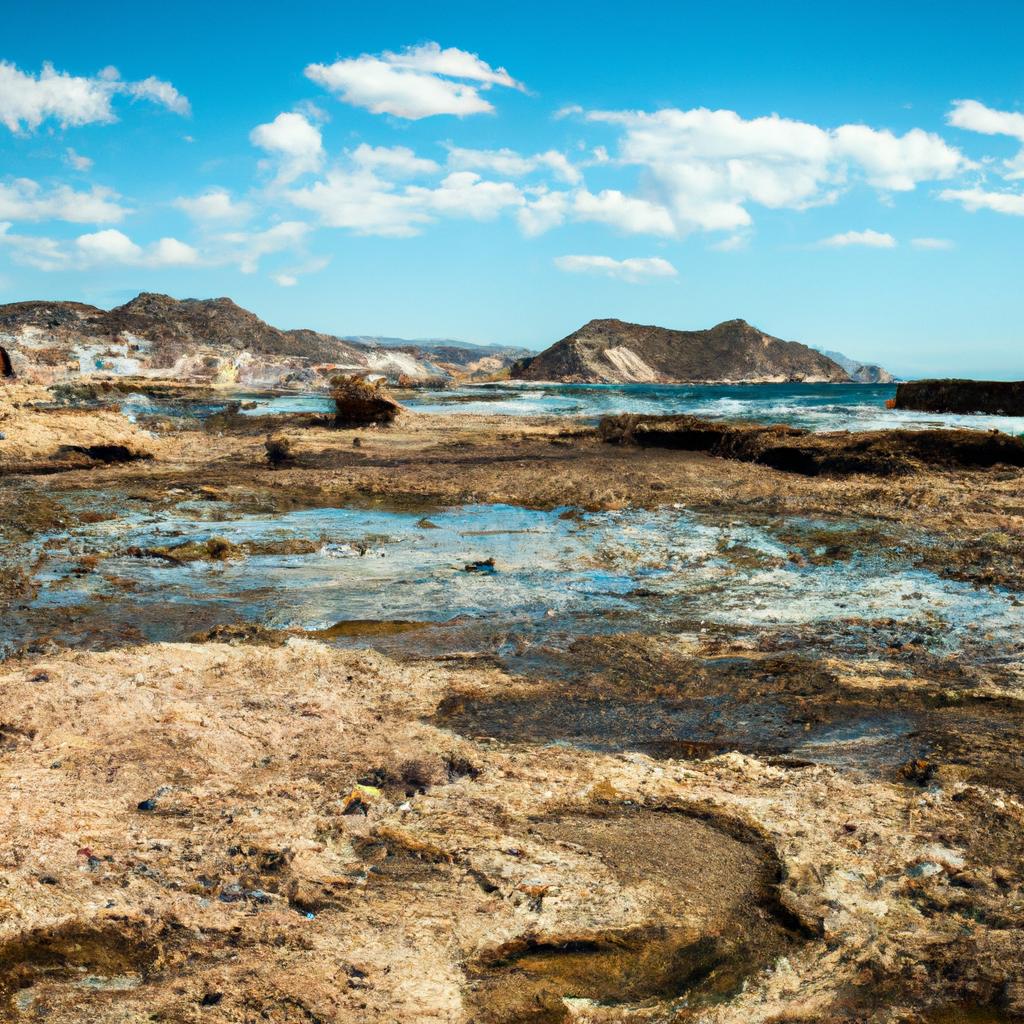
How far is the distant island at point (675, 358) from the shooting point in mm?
90188

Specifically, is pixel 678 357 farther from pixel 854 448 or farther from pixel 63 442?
pixel 63 442

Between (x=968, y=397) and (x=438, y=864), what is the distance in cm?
2783

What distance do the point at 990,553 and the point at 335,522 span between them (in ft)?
23.3

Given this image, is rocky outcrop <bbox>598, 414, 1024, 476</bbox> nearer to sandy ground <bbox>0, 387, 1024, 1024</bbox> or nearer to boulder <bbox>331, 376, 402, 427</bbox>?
boulder <bbox>331, 376, 402, 427</bbox>

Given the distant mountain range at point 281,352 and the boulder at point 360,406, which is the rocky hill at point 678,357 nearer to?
the distant mountain range at point 281,352

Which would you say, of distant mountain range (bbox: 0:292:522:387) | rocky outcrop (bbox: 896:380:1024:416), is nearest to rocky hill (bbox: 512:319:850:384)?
distant mountain range (bbox: 0:292:522:387)

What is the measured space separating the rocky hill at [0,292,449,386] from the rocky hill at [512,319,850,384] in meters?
23.3

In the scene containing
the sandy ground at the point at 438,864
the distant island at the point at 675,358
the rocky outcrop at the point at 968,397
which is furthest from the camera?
the distant island at the point at 675,358

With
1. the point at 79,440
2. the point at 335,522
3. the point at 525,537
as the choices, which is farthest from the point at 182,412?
the point at 525,537

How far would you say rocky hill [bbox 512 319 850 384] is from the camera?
90562 millimetres

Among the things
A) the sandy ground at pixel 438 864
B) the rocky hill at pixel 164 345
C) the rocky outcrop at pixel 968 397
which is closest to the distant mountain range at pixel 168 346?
the rocky hill at pixel 164 345

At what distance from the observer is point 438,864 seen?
3.25 meters

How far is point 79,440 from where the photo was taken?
48.2 feet

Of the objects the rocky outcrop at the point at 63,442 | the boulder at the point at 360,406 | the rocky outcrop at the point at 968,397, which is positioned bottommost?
the rocky outcrop at the point at 63,442
